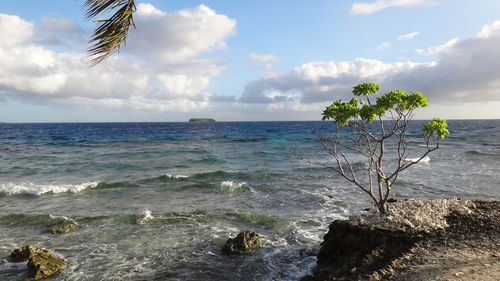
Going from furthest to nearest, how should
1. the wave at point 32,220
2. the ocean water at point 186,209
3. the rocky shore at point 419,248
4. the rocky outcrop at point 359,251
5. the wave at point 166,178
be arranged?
the wave at point 166,178, the wave at point 32,220, the ocean water at point 186,209, the rocky outcrop at point 359,251, the rocky shore at point 419,248

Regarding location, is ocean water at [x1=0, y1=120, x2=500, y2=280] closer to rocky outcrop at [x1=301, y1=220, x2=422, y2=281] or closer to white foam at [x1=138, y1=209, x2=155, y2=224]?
white foam at [x1=138, y1=209, x2=155, y2=224]

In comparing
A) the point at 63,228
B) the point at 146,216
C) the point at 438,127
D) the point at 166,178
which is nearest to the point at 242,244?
→ the point at 146,216

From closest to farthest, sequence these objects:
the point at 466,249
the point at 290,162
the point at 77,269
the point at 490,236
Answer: the point at 466,249, the point at 490,236, the point at 77,269, the point at 290,162

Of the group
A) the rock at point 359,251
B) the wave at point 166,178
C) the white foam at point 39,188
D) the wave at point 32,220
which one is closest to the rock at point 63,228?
the wave at point 32,220

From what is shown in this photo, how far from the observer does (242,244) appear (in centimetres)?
1093

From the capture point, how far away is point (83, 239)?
479 inches

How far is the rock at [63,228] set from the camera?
42.3 feet

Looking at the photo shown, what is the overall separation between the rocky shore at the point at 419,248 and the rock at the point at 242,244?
240cm

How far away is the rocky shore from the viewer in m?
6.94

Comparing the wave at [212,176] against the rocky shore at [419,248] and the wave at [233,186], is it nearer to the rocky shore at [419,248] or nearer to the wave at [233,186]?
the wave at [233,186]

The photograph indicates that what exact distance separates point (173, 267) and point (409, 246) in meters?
6.68

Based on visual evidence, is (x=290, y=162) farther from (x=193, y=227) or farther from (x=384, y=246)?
(x=384, y=246)

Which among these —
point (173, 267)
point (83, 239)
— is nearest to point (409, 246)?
point (173, 267)

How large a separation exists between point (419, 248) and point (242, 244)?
5.38 m
